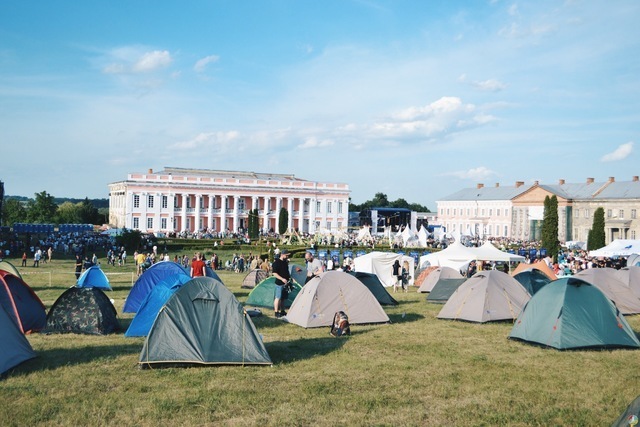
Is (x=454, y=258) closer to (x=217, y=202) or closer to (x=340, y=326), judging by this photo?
(x=340, y=326)

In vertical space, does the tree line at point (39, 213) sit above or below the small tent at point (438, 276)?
above

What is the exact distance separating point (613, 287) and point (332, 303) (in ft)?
29.5

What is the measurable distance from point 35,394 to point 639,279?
17.7 m

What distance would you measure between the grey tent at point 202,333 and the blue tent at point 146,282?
5.95 m

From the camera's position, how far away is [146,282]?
16000 millimetres

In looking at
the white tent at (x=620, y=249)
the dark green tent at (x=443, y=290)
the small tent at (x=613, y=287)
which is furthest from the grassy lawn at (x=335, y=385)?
the white tent at (x=620, y=249)

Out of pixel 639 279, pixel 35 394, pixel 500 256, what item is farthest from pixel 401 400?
pixel 500 256

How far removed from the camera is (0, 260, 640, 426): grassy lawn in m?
7.38

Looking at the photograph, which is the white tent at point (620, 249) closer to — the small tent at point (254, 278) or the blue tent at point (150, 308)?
the small tent at point (254, 278)

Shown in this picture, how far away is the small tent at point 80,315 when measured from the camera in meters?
12.5

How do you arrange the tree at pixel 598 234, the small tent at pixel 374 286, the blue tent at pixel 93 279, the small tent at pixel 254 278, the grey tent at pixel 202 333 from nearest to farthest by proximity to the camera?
the grey tent at pixel 202 333
the small tent at pixel 374 286
the blue tent at pixel 93 279
the small tent at pixel 254 278
the tree at pixel 598 234

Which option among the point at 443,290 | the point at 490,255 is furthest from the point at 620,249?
the point at 443,290

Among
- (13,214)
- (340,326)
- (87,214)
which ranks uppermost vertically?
(87,214)

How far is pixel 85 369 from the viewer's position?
9367 mm
